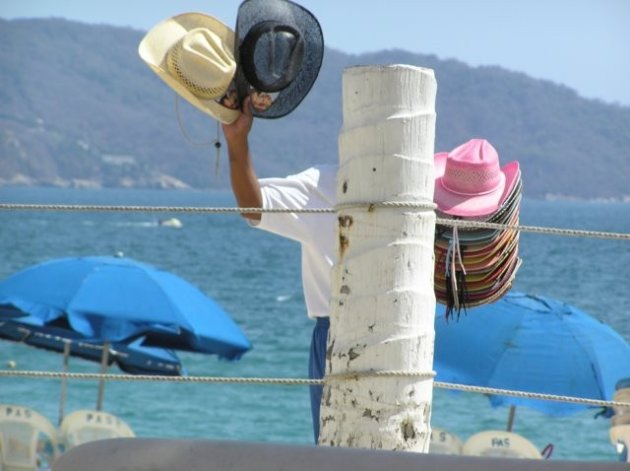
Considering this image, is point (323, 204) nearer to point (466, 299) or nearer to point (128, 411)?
point (466, 299)

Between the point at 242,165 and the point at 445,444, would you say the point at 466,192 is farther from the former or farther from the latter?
the point at 445,444

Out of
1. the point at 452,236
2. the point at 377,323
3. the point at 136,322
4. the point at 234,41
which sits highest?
the point at 136,322

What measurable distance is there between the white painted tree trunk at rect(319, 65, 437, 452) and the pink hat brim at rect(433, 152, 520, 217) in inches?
18.5

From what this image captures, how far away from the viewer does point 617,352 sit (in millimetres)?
8859

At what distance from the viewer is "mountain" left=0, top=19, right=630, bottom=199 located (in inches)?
4336

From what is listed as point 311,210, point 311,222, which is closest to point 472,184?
point 311,222

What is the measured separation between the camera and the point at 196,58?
11.3ft

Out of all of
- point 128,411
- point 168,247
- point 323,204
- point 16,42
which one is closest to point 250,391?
point 128,411

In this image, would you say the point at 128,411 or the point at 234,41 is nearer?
the point at 234,41

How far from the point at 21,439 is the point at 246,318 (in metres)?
23.0

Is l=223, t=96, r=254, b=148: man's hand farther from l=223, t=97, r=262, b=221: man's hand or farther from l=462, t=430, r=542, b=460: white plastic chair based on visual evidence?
l=462, t=430, r=542, b=460: white plastic chair

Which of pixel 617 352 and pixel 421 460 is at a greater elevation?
pixel 617 352

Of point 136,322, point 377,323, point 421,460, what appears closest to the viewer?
point 421,460

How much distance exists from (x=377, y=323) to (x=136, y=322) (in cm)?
698
